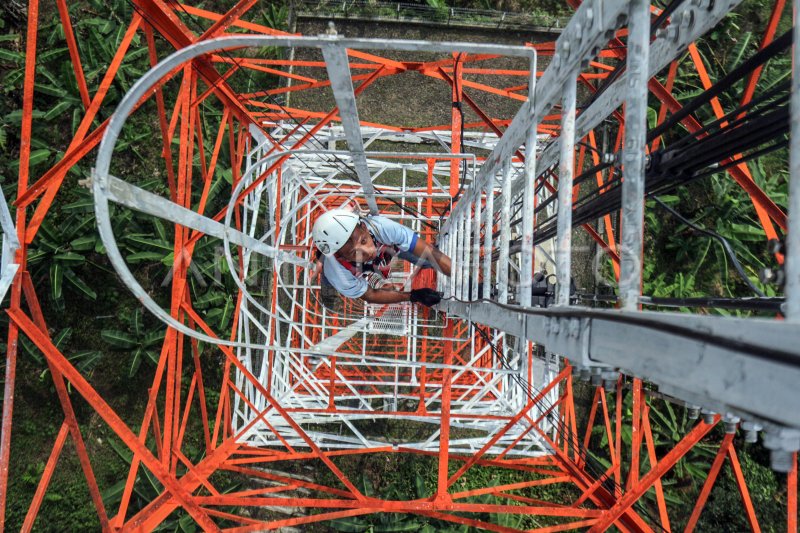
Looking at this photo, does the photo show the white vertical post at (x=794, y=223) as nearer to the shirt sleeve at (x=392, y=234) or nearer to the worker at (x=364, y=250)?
the worker at (x=364, y=250)

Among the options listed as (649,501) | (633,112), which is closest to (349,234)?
(633,112)

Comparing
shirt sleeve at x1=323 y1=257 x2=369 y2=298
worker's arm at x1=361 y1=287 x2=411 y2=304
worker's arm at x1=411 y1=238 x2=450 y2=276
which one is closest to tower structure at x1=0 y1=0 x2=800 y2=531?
worker's arm at x1=411 y1=238 x2=450 y2=276

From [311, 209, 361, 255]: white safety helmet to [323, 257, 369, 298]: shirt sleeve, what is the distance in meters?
0.41

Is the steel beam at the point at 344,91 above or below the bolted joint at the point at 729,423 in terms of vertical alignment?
above

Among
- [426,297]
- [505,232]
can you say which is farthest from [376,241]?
[505,232]

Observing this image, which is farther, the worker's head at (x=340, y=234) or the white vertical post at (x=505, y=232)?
the worker's head at (x=340, y=234)

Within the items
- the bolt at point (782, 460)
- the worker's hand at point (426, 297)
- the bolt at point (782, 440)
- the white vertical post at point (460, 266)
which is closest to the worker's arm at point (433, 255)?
the worker's hand at point (426, 297)

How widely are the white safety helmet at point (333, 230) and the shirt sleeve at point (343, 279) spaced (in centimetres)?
→ 41

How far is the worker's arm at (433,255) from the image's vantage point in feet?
21.6

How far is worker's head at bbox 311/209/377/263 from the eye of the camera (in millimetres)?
6203

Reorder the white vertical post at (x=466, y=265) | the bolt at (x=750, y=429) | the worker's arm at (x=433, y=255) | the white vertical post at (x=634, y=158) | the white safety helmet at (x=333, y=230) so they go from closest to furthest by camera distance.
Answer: the bolt at (x=750, y=429) → the white vertical post at (x=634, y=158) → the white vertical post at (x=466, y=265) → the white safety helmet at (x=333, y=230) → the worker's arm at (x=433, y=255)

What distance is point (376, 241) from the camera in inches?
277

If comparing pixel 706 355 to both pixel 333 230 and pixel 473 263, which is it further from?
pixel 333 230

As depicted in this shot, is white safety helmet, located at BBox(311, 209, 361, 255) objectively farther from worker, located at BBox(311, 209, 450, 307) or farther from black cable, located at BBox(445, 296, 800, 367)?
black cable, located at BBox(445, 296, 800, 367)
